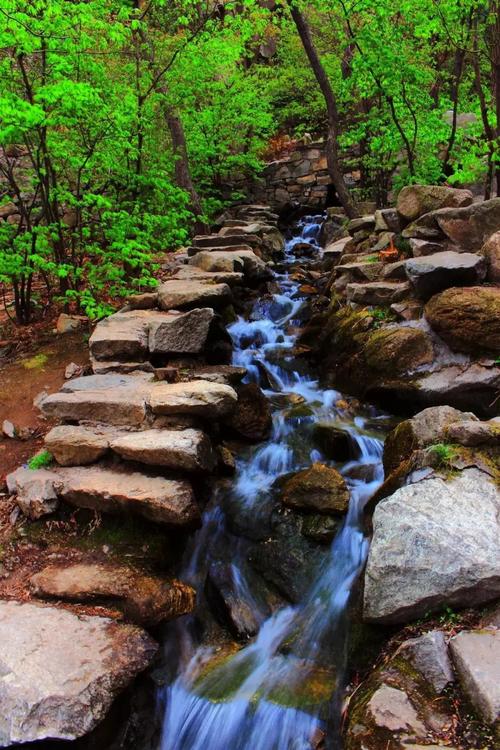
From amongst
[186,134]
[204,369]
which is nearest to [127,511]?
[204,369]

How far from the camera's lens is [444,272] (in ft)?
20.7

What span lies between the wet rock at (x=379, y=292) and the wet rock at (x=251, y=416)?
2.36 metres

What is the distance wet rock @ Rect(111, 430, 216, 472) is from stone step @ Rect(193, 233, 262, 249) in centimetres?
731

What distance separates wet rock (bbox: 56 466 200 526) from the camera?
4156mm

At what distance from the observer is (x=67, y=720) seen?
2938 mm

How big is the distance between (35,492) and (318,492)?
2564 millimetres

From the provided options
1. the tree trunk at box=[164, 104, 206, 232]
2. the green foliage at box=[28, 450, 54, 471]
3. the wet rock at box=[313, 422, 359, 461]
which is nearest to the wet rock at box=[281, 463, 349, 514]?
the wet rock at box=[313, 422, 359, 461]

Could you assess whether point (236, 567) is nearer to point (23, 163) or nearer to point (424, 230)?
point (424, 230)

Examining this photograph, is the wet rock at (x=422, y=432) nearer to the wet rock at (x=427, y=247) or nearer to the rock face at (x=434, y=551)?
the rock face at (x=434, y=551)

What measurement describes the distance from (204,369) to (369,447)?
7.21 ft

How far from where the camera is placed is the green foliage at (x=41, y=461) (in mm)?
4859

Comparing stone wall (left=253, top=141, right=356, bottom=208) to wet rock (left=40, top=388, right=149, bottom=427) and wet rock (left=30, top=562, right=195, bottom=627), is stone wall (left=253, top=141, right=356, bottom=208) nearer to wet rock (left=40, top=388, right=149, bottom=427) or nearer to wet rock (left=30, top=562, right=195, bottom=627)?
wet rock (left=40, top=388, right=149, bottom=427)

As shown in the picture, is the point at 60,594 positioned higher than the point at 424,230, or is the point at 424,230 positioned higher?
the point at 424,230

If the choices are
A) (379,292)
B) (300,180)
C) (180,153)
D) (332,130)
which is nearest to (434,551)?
(379,292)
